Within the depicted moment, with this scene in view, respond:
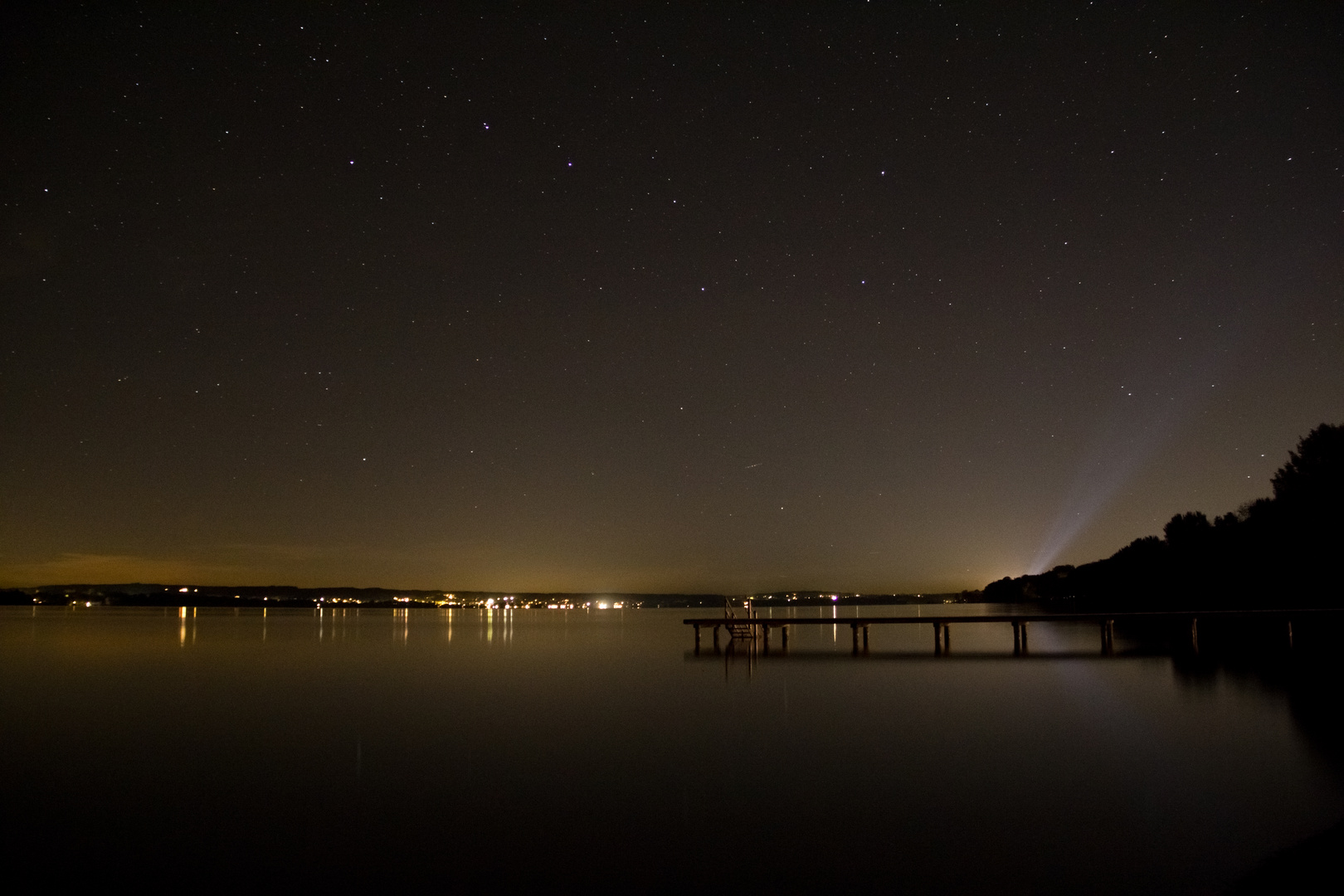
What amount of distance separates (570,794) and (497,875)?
3.49m

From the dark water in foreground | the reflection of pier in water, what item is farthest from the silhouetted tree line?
the dark water in foreground

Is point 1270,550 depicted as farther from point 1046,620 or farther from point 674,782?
point 674,782

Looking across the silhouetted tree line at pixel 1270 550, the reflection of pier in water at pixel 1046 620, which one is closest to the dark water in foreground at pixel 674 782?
the reflection of pier in water at pixel 1046 620

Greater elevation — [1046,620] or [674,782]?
[1046,620]

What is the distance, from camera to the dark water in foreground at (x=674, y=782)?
9297mm

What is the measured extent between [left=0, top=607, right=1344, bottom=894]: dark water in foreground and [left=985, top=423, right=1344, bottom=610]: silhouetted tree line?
23048 millimetres

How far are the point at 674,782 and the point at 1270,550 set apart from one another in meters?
48.9

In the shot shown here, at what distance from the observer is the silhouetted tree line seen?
1772 inches

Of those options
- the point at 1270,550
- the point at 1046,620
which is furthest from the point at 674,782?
the point at 1270,550

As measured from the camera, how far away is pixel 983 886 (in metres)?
8.54

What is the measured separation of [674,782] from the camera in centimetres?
1325

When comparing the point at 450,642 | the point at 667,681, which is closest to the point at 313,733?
the point at 667,681

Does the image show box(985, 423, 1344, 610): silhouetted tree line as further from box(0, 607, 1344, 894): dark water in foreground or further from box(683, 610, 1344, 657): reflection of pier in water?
box(0, 607, 1344, 894): dark water in foreground

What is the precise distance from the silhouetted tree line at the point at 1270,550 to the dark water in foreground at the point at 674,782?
75.6 ft
